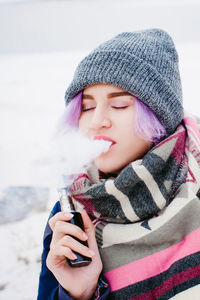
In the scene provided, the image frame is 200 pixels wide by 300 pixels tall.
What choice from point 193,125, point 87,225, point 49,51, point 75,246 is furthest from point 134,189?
point 49,51

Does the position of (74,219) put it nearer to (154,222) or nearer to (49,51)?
(154,222)

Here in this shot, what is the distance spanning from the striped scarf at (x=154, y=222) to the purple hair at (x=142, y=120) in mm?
71

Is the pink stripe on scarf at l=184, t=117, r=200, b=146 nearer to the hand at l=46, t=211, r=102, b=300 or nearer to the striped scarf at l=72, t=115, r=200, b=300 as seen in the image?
the striped scarf at l=72, t=115, r=200, b=300

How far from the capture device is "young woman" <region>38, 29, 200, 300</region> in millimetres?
899

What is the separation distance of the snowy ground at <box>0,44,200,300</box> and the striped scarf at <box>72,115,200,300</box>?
16.2 inches

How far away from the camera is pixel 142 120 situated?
3.36ft

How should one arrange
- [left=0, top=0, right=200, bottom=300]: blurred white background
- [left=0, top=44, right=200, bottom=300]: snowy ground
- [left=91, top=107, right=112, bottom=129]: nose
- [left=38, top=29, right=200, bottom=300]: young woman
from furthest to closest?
[left=0, top=0, right=200, bottom=300]: blurred white background
[left=0, top=44, right=200, bottom=300]: snowy ground
[left=91, top=107, right=112, bottom=129]: nose
[left=38, top=29, right=200, bottom=300]: young woman

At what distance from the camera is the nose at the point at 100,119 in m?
1.01

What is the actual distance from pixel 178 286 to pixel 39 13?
5.15 metres

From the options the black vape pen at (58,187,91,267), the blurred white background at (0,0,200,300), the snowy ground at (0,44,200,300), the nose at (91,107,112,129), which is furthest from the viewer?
the blurred white background at (0,0,200,300)

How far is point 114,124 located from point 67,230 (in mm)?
491

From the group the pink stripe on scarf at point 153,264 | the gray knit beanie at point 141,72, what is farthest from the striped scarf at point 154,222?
the gray knit beanie at point 141,72

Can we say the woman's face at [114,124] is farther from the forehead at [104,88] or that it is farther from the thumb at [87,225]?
the thumb at [87,225]

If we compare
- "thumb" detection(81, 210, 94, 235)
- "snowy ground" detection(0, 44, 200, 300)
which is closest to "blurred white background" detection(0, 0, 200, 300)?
"snowy ground" detection(0, 44, 200, 300)
